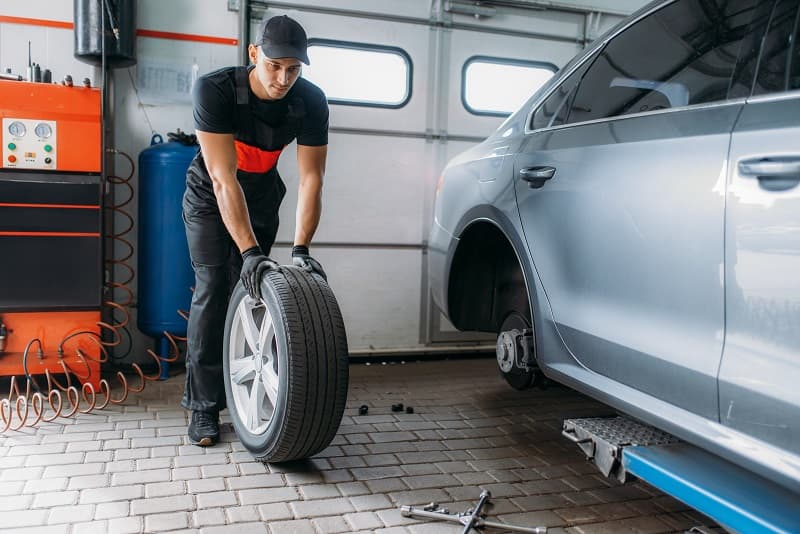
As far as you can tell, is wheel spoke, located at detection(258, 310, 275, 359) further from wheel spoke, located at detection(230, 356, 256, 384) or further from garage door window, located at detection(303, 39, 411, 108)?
garage door window, located at detection(303, 39, 411, 108)

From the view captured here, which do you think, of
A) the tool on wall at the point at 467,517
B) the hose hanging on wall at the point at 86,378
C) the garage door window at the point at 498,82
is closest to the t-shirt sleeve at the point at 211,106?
the hose hanging on wall at the point at 86,378

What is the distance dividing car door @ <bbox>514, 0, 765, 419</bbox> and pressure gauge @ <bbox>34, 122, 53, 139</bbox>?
2645 mm

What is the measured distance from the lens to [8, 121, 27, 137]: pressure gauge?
11.9ft

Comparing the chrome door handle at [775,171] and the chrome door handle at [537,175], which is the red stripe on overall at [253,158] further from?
the chrome door handle at [775,171]

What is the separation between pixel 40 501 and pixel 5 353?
161 centimetres

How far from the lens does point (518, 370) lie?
116 inches

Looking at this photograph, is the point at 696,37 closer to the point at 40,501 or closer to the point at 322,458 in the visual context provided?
the point at 322,458

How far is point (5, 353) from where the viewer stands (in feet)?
12.1

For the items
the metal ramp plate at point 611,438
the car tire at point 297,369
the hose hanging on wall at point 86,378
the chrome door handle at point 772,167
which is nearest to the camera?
the chrome door handle at point 772,167

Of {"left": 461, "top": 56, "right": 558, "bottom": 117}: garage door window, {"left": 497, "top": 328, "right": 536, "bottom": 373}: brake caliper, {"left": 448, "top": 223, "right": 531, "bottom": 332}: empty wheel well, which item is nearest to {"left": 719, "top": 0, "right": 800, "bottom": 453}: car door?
{"left": 497, "top": 328, "right": 536, "bottom": 373}: brake caliper

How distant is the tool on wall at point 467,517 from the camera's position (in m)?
2.25

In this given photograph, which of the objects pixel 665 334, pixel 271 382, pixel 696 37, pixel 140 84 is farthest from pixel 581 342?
pixel 140 84

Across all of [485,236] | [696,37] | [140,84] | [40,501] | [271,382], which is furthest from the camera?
[140,84]

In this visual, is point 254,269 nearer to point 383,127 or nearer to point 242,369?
point 242,369
